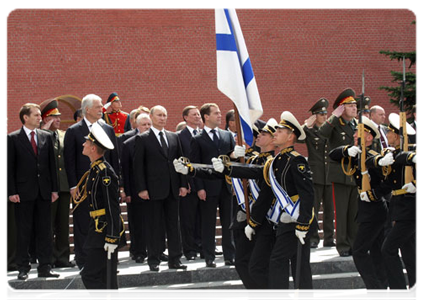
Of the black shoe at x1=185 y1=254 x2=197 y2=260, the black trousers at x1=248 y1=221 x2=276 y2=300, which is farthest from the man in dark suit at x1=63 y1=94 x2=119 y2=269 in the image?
the black trousers at x1=248 y1=221 x2=276 y2=300

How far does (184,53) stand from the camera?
1850 centimetres

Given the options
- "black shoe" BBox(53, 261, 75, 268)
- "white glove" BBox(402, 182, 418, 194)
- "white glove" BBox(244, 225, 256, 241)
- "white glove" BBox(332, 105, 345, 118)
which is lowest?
"black shoe" BBox(53, 261, 75, 268)

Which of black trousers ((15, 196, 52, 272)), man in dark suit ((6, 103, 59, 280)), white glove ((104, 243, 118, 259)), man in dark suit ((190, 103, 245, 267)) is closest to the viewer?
white glove ((104, 243, 118, 259))

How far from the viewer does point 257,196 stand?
7039 mm

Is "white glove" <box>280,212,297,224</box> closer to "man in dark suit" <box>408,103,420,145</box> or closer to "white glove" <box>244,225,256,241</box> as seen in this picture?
"white glove" <box>244,225,256,241</box>

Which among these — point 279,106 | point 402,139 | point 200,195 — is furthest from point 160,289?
point 279,106

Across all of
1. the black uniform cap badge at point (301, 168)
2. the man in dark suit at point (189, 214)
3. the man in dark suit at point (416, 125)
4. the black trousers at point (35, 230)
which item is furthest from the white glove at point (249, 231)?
the man in dark suit at point (416, 125)

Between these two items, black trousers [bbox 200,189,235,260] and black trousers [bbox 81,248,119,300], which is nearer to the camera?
black trousers [bbox 81,248,119,300]

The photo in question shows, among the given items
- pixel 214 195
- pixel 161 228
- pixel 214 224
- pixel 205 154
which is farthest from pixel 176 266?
pixel 205 154

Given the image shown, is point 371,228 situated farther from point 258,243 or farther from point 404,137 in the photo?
point 258,243

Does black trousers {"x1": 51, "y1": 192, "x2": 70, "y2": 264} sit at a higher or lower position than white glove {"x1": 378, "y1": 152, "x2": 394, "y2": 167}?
lower

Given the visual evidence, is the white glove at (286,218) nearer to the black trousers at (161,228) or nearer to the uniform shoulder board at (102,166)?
the uniform shoulder board at (102,166)

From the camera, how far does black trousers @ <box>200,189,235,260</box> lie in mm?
8580

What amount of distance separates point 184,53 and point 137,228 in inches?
390
